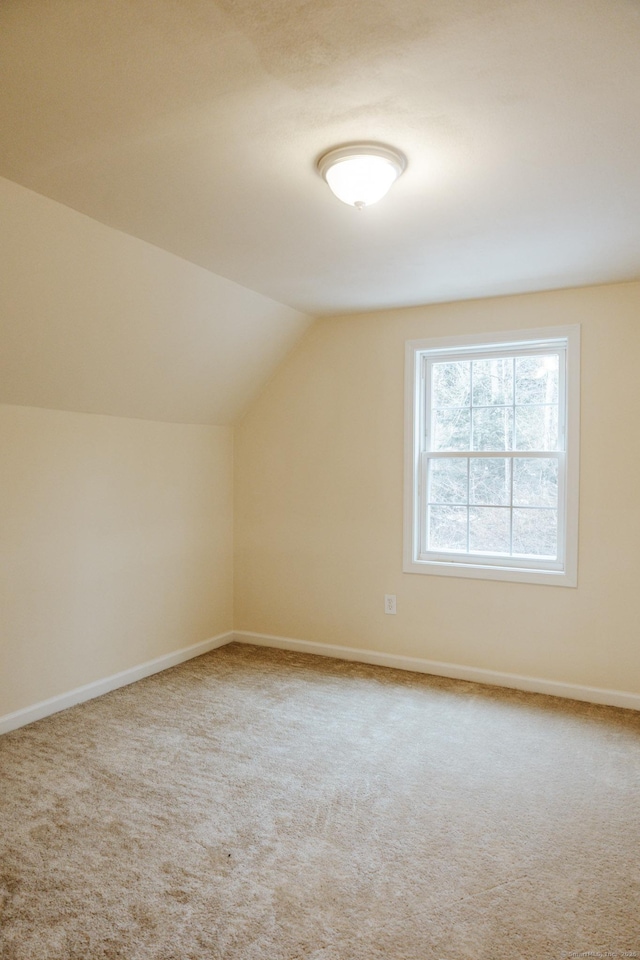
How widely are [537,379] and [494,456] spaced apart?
528mm

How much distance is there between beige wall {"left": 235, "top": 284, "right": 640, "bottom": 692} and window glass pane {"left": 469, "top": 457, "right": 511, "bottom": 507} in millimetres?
458

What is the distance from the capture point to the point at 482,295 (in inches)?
150

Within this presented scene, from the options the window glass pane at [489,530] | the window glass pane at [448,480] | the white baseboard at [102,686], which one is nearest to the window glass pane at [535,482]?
the window glass pane at [489,530]

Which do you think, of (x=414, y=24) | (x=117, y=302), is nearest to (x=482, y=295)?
(x=117, y=302)

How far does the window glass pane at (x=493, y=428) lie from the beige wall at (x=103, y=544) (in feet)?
6.07

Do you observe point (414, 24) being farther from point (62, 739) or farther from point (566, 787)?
point (62, 739)

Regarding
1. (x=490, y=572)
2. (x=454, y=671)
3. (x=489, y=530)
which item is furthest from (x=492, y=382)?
(x=454, y=671)

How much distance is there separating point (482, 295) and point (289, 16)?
2579mm

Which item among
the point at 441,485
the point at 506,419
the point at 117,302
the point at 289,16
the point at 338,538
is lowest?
the point at 338,538

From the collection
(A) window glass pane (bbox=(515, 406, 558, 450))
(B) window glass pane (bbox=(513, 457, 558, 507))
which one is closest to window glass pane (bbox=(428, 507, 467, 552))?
(B) window glass pane (bbox=(513, 457, 558, 507))

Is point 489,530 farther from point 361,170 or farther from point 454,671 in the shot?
point 361,170

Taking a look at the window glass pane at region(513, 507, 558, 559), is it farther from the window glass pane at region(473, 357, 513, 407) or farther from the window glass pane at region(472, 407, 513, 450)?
the window glass pane at region(473, 357, 513, 407)

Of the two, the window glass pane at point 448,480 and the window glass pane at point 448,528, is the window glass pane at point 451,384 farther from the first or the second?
the window glass pane at point 448,528

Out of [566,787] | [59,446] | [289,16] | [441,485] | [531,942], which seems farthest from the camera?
[441,485]
